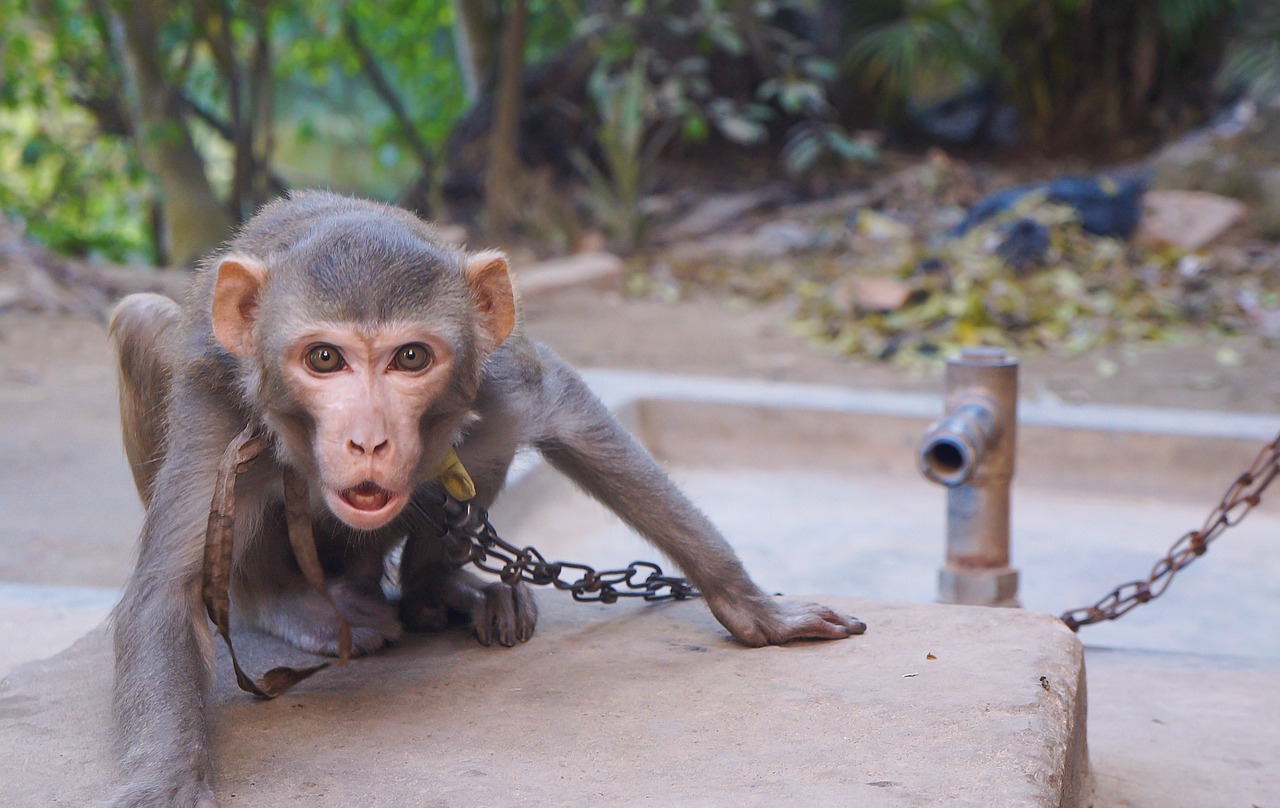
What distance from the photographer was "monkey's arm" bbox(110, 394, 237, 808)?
2018 mm

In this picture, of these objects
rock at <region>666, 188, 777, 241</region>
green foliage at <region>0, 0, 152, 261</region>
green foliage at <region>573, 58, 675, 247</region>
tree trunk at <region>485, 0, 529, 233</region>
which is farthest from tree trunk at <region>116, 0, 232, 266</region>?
rock at <region>666, 188, 777, 241</region>

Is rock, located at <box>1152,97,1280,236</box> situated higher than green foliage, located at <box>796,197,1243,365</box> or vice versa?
rock, located at <box>1152,97,1280,236</box>

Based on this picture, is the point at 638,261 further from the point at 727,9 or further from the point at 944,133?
the point at 944,133

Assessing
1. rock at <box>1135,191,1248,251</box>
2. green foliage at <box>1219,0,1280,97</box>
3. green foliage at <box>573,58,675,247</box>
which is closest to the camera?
rock at <box>1135,191,1248,251</box>

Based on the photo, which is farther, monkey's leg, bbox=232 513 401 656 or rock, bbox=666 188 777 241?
rock, bbox=666 188 777 241

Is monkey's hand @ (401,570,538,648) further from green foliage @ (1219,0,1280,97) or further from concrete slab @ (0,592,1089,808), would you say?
green foliage @ (1219,0,1280,97)

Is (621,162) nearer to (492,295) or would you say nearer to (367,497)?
(492,295)

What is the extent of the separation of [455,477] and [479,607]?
1.54ft

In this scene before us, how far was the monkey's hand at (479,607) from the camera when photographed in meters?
2.66

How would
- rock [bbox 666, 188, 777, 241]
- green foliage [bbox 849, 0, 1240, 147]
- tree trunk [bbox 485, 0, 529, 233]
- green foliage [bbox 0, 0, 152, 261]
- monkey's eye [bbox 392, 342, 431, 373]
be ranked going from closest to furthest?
monkey's eye [bbox 392, 342, 431, 373], green foliage [bbox 0, 0, 152, 261], tree trunk [bbox 485, 0, 529, 233], rock [bbox 666, 188, 777, 241], green foliage [bbox 849, 0, 1240, 147]

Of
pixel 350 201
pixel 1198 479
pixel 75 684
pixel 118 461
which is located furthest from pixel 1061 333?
pixel 75 684

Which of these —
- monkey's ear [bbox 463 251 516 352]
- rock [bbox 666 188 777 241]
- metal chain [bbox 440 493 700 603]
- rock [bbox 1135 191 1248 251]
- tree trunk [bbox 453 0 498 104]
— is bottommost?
metal chain [bbox 440 493 700 603]

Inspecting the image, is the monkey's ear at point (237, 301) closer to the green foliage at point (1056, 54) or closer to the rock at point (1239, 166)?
the rock at point (1239, 166)

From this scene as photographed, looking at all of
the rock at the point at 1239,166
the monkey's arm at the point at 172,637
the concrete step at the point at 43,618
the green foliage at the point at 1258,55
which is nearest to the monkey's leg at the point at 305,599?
the monkey's arm at the point at 172,637
